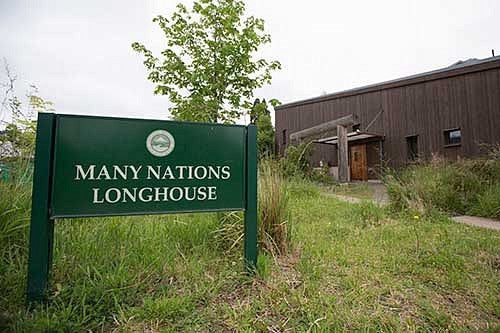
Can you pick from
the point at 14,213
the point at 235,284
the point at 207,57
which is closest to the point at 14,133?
the point at 14,213

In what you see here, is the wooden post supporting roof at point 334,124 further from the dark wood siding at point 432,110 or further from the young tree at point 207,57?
the young tree at point 207,57

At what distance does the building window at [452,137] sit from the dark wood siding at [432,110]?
0.65 feet

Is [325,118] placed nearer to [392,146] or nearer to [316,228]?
[392,146]

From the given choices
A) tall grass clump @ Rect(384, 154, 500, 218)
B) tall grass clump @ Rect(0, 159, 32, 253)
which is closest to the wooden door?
tall grass clump @ Rect(384, 154, 500, 218)

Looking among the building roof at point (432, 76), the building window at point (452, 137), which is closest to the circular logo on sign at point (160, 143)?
the building window at point (452, 137)

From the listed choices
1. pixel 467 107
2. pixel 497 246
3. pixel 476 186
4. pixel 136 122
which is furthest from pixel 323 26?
pixel 136 122

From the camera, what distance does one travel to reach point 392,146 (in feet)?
48.0

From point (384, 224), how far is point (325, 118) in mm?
15149

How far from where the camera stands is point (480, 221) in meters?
4.11

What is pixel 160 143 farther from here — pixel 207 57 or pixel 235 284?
pixel 207 57

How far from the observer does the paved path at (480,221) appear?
3719mm

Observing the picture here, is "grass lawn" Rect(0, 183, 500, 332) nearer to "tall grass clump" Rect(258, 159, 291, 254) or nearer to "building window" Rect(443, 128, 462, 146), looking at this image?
"tall grass clump" Rect(258, 159, 291, 254)

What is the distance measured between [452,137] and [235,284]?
15.3 metres

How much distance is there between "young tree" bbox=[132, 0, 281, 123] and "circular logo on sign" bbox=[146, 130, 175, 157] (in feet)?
16.0
